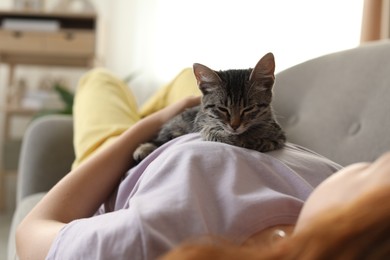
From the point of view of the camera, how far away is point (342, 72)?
1.30 metres

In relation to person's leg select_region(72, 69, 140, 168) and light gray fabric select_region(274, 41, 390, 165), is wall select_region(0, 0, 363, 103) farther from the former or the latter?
person's leg select_region(72, 69, 140, 168)

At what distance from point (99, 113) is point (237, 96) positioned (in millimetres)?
548

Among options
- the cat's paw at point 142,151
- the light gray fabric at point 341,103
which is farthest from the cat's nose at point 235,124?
the light gray fabric at point 341,103

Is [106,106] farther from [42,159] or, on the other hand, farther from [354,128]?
[354,128]

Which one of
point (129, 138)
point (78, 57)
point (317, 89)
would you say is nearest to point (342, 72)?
point (317, 89)

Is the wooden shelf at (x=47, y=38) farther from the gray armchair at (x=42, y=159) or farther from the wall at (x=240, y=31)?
the gray armchair at (x=42, y=159)

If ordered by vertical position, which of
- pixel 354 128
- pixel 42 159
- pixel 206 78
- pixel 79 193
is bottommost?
pixel 42 159

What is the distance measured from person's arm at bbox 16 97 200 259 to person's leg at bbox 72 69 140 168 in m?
0.17

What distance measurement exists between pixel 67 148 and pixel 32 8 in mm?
1908

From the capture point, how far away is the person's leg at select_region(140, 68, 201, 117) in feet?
4.62

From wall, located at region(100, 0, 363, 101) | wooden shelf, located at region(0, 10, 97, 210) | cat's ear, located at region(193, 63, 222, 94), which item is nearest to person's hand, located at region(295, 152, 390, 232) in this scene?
cat's ear, located at region(193, 63, 222, 94)

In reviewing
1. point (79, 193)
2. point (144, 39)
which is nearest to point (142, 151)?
point (79, 193)

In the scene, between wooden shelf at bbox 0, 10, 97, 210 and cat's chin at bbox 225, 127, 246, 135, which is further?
wooden shelf at bbox 0, 10, 97, 210

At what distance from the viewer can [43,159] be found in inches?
65.0
